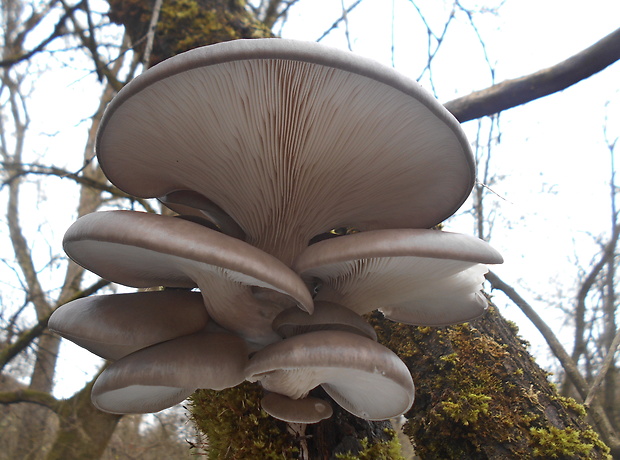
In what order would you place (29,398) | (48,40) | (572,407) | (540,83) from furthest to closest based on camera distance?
(29,398)
(48,40)
(540,83)
(572,407)

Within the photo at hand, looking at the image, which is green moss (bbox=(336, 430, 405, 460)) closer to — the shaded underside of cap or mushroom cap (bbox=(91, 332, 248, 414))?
mushroom cap (bbox=(91, 332, 248, 414))

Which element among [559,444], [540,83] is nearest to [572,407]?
[559,444]

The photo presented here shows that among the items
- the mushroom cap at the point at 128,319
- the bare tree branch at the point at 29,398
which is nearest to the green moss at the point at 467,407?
the mushroom cap at the point at 128,319

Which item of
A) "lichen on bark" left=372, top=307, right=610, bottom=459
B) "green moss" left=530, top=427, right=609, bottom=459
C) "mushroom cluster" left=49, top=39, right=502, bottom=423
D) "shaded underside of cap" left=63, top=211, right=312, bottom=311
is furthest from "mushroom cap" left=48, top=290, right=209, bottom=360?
"green moss" left=530, top=427, right=609, bottom=459

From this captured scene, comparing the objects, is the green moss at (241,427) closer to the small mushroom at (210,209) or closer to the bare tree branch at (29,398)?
the small mushroom at (210,209)

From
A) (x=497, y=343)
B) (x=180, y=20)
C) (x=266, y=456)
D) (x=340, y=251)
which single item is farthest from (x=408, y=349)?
(x=180, y=20)

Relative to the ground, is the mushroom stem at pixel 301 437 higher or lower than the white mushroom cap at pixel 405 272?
lower

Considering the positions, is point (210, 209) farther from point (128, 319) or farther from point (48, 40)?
point (48, 40)
